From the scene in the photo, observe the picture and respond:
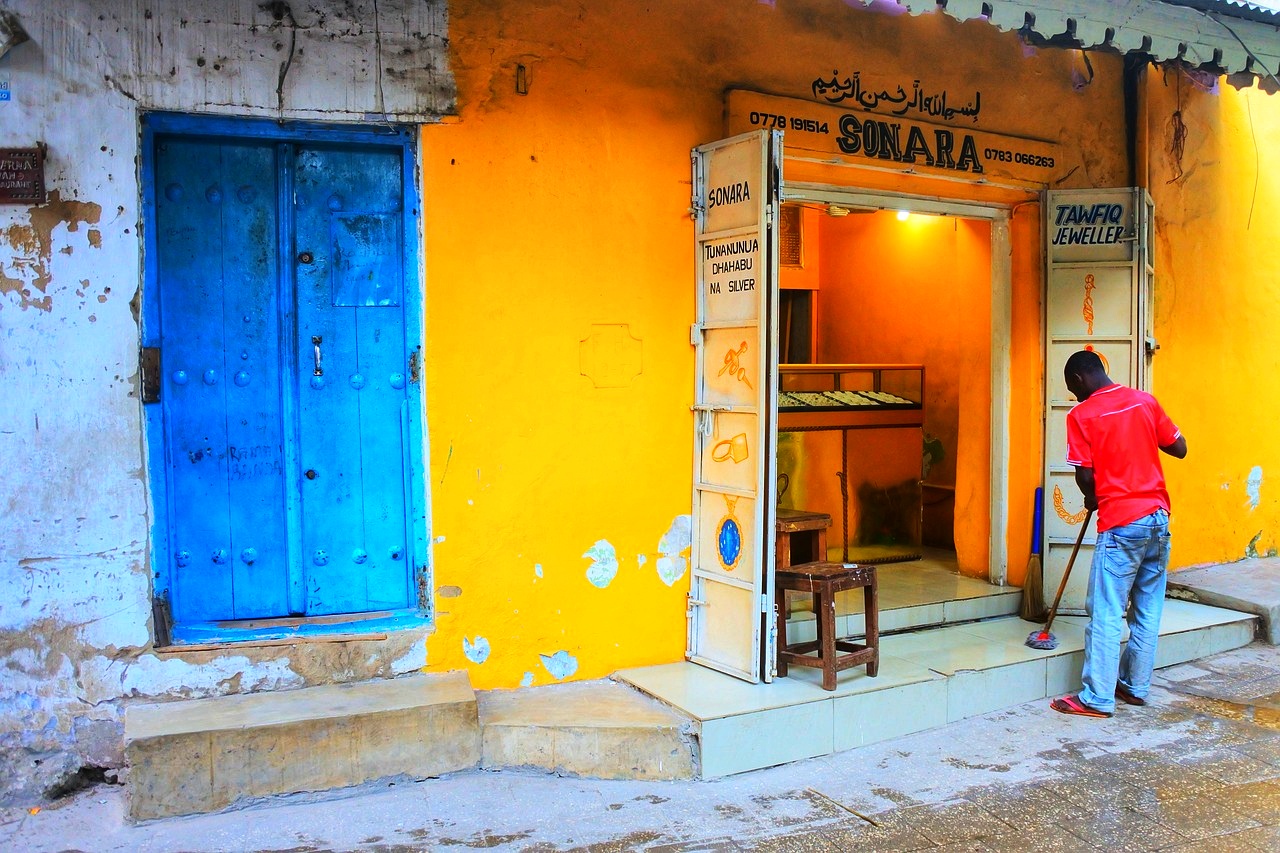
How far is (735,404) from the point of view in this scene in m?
4.86

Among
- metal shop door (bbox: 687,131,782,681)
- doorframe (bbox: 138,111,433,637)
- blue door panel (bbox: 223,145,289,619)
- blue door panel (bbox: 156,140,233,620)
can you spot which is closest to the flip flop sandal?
metal shop door (bbox: 687,131,782,681)

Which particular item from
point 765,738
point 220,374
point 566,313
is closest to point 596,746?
point 765,738

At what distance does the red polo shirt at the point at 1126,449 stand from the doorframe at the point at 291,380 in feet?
11.2

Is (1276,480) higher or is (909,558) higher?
(1276,480)

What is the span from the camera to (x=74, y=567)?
4125mm

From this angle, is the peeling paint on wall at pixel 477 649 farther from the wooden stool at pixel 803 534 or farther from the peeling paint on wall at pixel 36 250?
the peeling paint on wall at pixel 36 250

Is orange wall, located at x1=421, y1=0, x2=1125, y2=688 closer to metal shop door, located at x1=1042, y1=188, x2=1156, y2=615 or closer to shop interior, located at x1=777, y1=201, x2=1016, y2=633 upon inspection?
shop interior, located at x1=777, y1=201, x2=1016, y2=633

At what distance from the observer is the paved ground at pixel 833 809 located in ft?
12.3

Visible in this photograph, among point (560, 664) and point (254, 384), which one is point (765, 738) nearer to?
point (560, 664)

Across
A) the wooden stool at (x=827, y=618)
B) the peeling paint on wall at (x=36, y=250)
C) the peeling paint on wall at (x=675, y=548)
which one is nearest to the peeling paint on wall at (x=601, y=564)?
the peeling paint on wall at (x=675, y=548)

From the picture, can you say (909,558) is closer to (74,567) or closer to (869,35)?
(869,35)

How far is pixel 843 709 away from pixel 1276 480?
5241 millimetres

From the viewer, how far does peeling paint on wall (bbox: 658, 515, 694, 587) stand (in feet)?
16.8

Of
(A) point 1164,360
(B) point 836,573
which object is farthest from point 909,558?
(B) point 836,573
